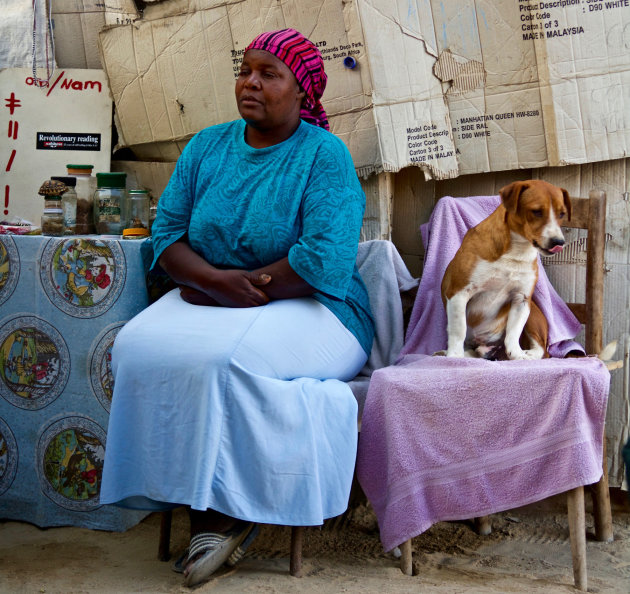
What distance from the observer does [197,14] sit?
3391 mm

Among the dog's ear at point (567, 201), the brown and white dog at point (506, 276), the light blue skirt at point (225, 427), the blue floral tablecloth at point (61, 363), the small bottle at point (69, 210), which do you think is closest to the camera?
the light blue skirt at point (225, 427)

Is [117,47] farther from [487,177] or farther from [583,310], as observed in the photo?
[583,310]

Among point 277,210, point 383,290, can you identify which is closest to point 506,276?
point 383,290

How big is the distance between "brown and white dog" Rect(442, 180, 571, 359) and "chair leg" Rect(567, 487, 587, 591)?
57 centimetres

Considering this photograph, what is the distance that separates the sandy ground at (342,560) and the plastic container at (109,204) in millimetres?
1215

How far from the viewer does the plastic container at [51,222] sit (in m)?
3.09

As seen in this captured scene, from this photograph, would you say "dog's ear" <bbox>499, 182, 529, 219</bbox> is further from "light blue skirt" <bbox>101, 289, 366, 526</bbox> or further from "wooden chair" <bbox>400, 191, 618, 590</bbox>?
"light blue skirt" <bbox>101, 289, 366, 526</bbox>

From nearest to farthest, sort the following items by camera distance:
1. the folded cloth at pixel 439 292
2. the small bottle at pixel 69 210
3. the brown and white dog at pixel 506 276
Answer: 1. the brown and white dog at pixel 506 276
2. the folded cloth at pixel 439 292
3. the small bottle at pixel 69 210

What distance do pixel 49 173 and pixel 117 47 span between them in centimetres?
66

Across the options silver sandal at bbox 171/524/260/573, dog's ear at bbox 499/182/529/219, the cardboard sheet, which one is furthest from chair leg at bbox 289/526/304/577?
the cardboard sheet

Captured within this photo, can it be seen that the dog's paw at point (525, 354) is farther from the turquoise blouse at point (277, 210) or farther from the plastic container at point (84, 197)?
the plastic container at point (84, 197)

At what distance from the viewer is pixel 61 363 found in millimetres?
2959

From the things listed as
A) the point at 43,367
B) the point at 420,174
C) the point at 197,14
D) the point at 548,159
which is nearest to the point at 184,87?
the point at 197,14

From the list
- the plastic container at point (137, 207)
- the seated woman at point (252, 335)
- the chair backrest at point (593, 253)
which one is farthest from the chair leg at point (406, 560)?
the plastic container at point (137, 207)
